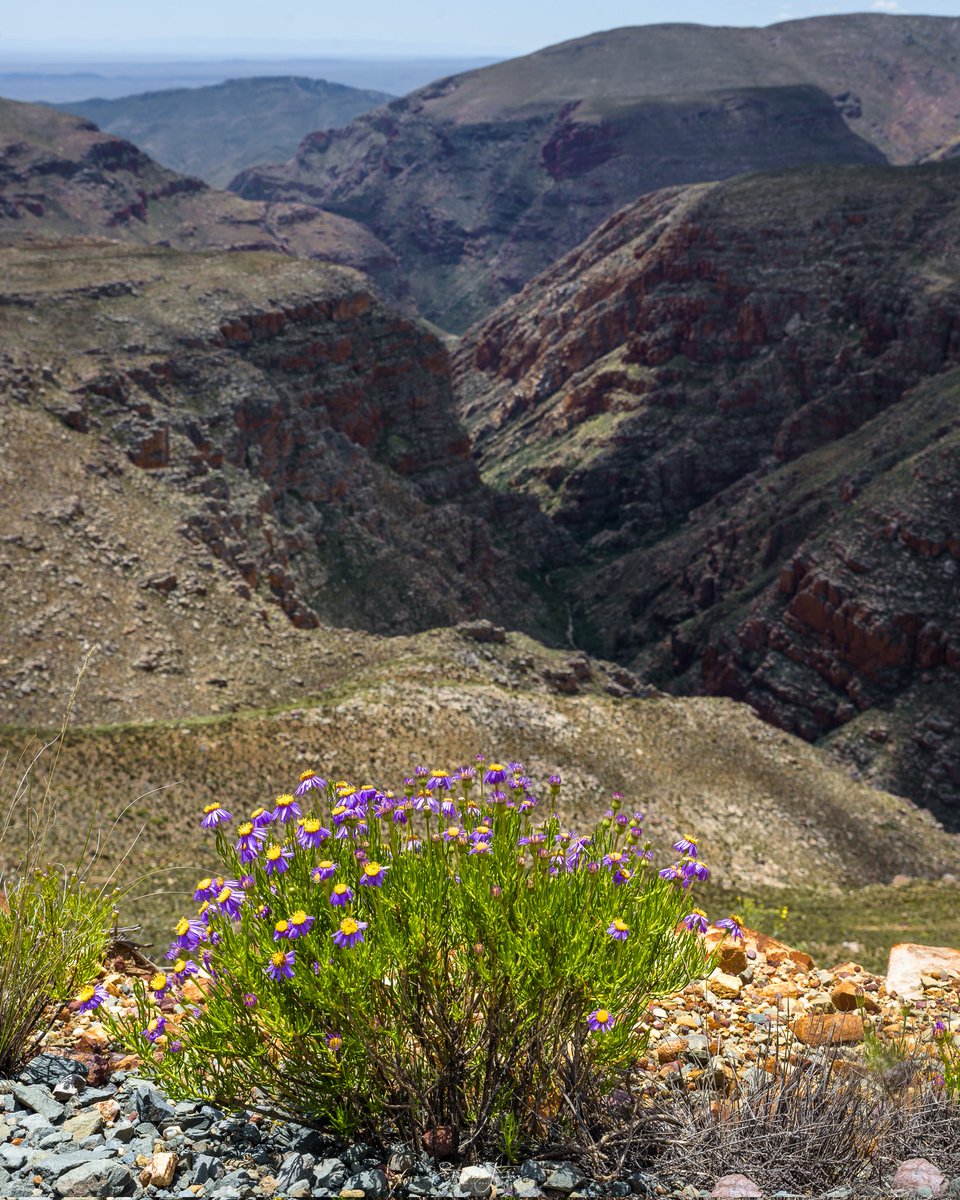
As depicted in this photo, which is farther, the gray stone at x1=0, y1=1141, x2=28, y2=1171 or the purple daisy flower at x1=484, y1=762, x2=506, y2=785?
the purple daisy flower at x1=484, y1=762, x2=506, y2=785

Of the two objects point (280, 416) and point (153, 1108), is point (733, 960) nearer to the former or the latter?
point (153, 1108)

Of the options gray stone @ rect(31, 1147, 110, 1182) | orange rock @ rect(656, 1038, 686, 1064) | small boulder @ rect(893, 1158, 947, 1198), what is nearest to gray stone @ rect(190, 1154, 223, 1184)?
gray stone @ rect(31, 1147, 110, 1182)

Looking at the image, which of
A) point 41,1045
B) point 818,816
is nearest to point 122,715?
point 818,816

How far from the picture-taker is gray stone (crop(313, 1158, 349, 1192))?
6590 mm

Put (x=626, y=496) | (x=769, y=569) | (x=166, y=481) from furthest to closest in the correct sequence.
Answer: (x=626, y=496) → (x=769, y=569) → (x=166, y=481)

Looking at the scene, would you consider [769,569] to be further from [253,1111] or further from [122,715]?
[253,1111]

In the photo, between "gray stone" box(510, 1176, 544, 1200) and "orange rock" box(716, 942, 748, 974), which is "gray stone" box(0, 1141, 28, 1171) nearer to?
"gray stone" box(510, 1176, 544, 1200)

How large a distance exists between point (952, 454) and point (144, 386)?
192 feet

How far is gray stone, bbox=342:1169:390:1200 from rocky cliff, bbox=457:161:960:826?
6493cm

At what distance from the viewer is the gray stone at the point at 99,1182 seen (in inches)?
244

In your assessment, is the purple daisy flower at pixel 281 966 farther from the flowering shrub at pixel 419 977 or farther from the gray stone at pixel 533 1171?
the gray stone at pixel 533 1171

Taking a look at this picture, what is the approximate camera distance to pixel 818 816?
4003cm

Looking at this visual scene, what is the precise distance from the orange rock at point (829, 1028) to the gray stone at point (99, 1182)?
6.11m

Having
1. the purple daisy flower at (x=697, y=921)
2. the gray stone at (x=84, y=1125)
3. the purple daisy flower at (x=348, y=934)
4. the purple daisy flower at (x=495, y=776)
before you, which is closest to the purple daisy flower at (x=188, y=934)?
the purple daisy flower at (x=348, y=934)
